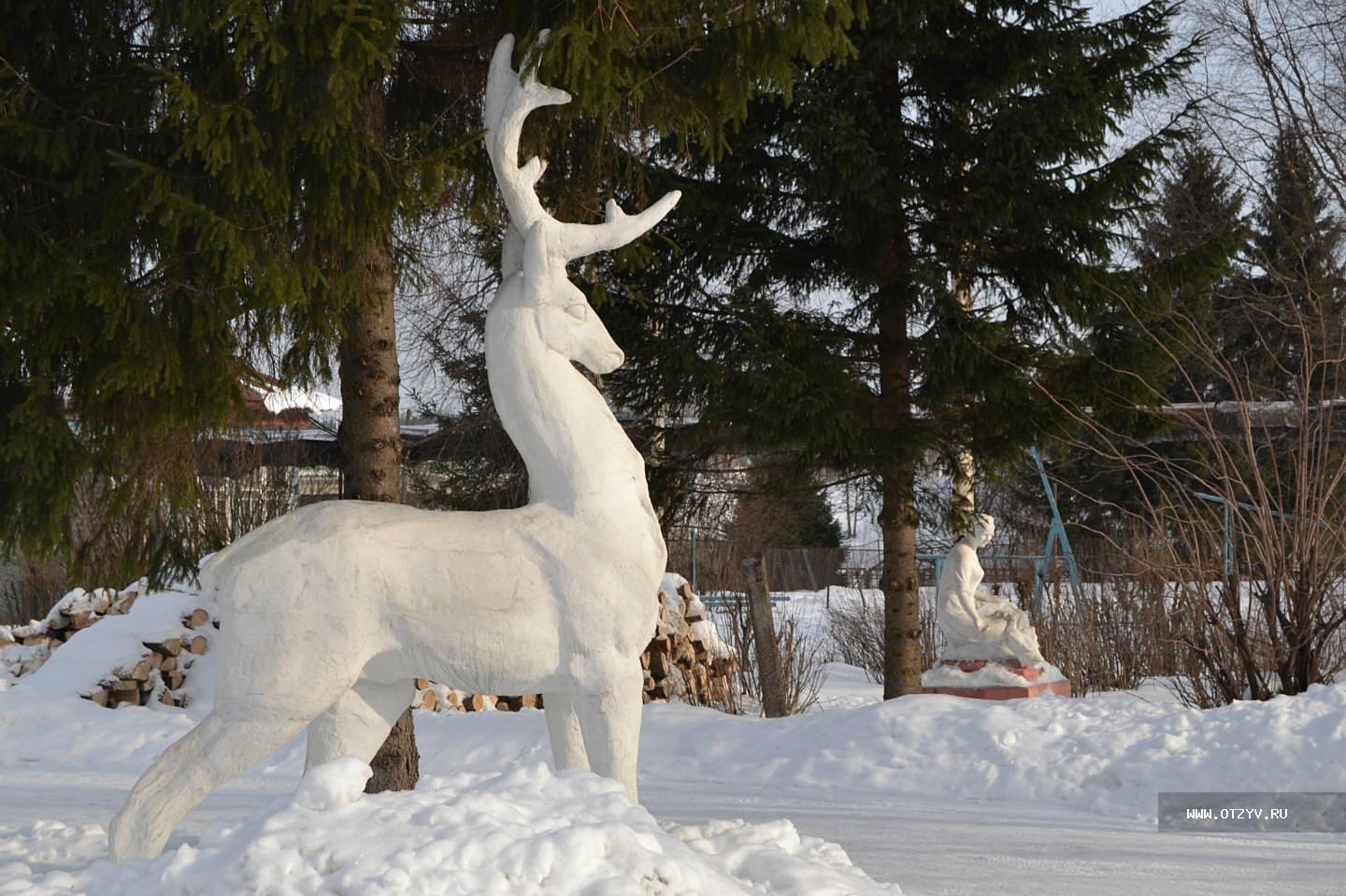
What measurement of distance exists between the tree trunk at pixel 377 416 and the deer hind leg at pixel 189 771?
1933mm

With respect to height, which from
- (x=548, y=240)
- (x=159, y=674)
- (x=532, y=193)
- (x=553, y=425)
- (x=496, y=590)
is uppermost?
(x=532, y=193)

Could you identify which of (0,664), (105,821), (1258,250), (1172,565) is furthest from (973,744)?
(0,664)

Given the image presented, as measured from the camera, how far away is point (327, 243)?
5.12 metres

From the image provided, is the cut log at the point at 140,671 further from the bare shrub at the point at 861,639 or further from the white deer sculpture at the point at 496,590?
the white deer sculpture at the point at 496,590

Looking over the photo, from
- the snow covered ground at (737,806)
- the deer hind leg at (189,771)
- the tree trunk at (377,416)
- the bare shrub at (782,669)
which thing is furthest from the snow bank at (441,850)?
the bare shrub at (782,669)

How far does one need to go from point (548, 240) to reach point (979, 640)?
7164 mm

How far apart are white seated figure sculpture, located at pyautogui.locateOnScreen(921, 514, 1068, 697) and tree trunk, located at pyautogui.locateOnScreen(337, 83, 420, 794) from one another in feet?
18.1

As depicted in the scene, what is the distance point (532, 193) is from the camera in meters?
4.05

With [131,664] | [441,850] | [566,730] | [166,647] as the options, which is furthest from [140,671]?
[441,850]

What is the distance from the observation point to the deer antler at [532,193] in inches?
157

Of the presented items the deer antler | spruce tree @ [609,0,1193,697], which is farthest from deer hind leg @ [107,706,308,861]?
spruce tree @ [609,0,1193,697]

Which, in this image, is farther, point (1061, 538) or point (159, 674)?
point (1061, 538)

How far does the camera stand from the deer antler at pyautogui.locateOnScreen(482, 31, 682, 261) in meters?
3.98

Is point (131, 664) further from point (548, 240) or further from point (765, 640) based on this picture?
point (548, 240)
